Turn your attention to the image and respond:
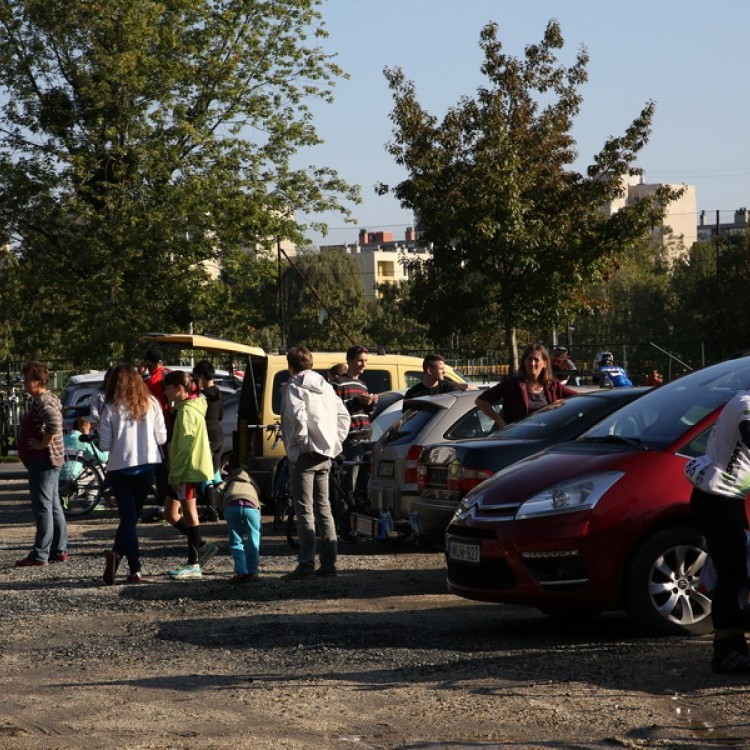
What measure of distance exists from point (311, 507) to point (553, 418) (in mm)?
2093

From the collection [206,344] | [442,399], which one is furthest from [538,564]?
[206,344]

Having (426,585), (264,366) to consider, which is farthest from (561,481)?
(264,366)

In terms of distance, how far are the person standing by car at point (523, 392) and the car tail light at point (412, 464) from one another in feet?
2.23

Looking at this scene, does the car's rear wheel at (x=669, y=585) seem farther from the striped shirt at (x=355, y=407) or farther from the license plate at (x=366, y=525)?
the striped shirt at (x=355, y=407)

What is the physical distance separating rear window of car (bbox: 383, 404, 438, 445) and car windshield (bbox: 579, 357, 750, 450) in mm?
4005

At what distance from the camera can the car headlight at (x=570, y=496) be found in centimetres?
891

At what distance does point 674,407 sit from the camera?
966 centimetres

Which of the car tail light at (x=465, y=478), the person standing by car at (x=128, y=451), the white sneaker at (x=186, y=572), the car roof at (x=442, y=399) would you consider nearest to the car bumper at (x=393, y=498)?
the car roof at (x=442, y=399)

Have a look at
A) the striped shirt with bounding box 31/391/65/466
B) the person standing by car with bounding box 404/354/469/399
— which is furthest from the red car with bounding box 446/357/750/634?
the person standing by car with bounding box 404/354/469/399

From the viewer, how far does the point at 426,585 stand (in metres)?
11.9

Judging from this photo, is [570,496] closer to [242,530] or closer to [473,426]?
[242,530]

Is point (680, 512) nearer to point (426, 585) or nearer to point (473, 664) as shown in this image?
point (473, 664)

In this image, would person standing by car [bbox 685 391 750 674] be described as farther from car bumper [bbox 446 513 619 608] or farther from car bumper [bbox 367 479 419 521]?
car bumper [bbox 367 479 419 521]

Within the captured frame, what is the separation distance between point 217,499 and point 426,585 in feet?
7.82
